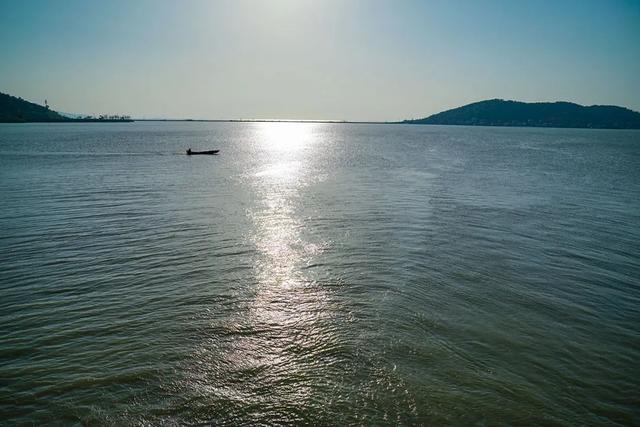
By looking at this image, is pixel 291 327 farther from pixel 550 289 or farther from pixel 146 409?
pixel 550 289

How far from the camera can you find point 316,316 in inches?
612

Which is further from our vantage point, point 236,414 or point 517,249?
point 517,249

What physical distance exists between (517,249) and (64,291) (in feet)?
88.6

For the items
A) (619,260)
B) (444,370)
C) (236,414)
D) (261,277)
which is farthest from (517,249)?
(236,414)

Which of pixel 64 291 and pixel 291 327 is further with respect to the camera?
pixel 64 291

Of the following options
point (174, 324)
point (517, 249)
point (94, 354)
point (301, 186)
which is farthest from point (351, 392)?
point (301, 186)

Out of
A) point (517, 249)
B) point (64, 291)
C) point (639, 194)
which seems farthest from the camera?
point (639, 194)

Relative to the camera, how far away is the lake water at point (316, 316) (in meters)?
10.9

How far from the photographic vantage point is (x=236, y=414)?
10.3 metres

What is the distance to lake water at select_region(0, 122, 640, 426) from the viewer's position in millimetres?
10906

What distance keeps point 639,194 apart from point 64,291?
60.0 metres

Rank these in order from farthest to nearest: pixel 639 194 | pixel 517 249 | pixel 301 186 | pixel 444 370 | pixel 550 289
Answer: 1. pixel 301 186
2. pixel 639 194
3. pixel 517 249
4. pixel 550 289
5. pixel 444 370

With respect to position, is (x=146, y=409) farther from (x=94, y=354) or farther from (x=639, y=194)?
(x=639, y=194)

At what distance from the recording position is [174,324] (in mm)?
14891
